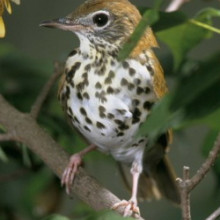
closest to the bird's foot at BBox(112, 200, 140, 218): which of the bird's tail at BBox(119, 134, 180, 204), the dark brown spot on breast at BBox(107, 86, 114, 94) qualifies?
the dark brown spot on breast at BBox(107, 86, 114, 94)

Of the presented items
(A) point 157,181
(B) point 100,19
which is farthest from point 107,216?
(A) point 157,181

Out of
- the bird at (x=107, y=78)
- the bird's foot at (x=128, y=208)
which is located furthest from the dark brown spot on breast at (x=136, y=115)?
the bird's foot at (x=128, y=208)

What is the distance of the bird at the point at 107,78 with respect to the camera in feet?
5.57

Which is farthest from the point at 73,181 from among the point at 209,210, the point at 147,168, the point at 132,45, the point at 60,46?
the point at 60,46

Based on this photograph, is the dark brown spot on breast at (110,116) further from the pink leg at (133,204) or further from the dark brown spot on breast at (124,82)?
the pink leg at (133,204)

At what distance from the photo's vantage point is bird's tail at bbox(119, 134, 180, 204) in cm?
224

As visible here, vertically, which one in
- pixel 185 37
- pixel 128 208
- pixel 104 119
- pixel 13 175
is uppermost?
pixel 185 37

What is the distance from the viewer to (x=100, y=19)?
1.75 m

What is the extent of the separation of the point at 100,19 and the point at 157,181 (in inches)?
28.6

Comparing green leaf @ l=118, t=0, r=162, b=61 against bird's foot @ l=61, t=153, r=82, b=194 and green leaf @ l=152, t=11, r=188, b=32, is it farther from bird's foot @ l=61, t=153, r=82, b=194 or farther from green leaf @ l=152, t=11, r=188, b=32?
bird's foot @ l=61, t=153, r=82, b=194

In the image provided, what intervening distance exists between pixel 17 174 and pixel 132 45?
122 cm

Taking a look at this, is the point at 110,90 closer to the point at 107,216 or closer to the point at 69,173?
the point at 69,173

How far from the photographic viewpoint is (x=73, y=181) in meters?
1.68

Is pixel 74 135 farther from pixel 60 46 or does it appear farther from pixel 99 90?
pixel 60 46
